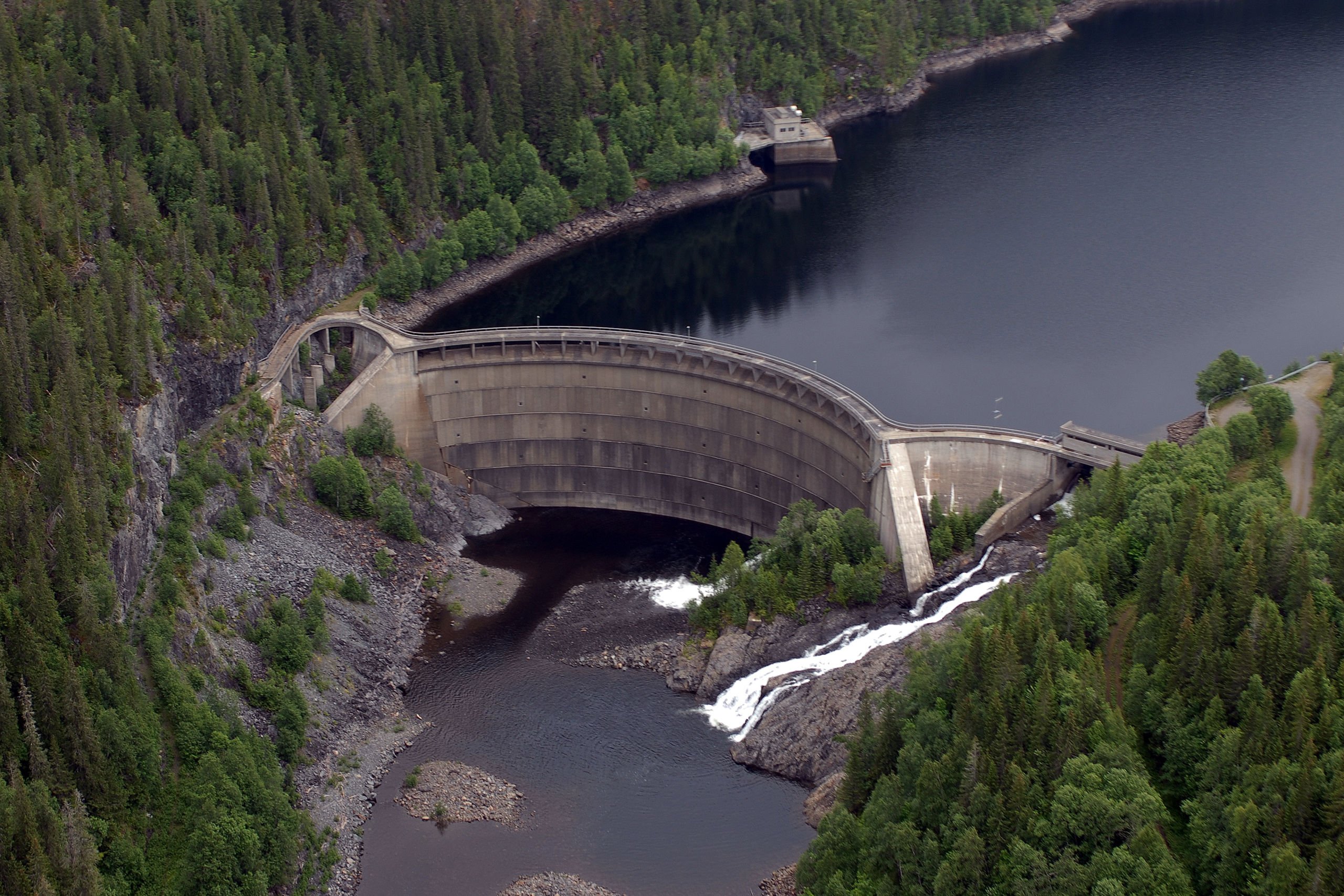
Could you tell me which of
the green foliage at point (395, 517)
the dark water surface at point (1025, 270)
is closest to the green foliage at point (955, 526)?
the dark water surface at point (1025, 270)

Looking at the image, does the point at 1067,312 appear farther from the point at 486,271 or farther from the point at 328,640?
the point at 328,640

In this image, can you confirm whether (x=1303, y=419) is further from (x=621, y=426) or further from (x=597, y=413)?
(x=597, y=413)

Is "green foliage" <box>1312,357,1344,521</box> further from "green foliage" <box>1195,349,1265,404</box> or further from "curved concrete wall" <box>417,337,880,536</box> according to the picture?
"curved concrete wall" <box>417,337,880,536</box>

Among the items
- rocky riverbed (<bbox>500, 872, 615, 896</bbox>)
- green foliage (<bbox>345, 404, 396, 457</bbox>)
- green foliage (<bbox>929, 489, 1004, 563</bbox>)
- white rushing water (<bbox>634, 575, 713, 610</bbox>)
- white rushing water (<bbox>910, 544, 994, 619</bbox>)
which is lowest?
rocky riverbed (<bbox>500, 872, 615, 896</bbox>)

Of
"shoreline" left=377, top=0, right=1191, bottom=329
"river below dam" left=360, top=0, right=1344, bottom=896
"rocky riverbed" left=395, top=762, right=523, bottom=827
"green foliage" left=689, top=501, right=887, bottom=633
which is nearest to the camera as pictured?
"river below dam" left=360, top=0, right=1344, bottom=896

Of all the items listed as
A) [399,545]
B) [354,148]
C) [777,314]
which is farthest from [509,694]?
[354,148]

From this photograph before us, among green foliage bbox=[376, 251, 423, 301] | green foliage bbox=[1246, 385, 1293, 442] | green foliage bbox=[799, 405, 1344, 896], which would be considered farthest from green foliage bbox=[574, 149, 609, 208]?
green foliage bbox=[799, 405, 1344, 896]
